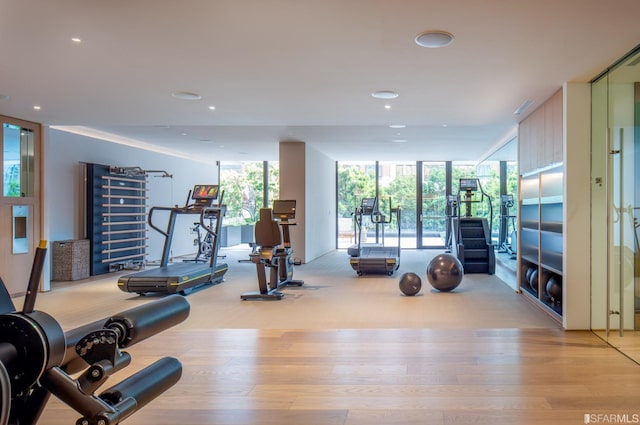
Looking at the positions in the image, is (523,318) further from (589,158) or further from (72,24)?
(72,24)

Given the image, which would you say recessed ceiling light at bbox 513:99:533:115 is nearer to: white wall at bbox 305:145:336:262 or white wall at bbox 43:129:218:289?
white wall at bbox 305:145:336:262

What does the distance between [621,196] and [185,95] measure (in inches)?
175

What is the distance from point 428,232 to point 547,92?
863 cm

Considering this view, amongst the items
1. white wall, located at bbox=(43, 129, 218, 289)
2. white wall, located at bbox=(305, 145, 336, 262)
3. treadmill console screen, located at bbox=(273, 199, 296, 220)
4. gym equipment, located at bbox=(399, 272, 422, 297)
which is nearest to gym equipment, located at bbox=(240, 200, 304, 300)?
treadmill console screen, located at bbox=(273, 199, 296, 220)

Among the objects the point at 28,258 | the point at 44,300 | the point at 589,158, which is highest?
the point at 589,158

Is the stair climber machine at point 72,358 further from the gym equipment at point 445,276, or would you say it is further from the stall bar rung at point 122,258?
the stall bar rung at point 122,258

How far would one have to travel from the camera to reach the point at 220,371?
316cm

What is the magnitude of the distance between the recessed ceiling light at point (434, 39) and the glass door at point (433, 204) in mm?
9995

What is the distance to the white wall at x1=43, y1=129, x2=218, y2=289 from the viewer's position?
735 cm

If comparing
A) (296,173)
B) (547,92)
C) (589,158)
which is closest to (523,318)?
(589,158)

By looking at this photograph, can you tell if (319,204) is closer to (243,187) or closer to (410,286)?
(243,187)

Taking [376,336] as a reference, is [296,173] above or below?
above

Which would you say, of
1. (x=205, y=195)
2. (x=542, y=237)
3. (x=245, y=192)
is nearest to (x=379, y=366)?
(x=542, y=237)

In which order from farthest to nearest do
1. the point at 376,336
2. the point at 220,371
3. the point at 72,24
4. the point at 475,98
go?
the point at 475,98 < the point at 376,336 < the point at 220,371 < the point at 72,24
